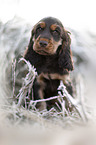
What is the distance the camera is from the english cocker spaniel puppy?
0.90 m

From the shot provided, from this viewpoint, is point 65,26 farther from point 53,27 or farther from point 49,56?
point 49,56

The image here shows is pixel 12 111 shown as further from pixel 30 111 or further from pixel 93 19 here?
pixel 93 19

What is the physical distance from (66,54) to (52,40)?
117 millimetres

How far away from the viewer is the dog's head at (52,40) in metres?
0.90

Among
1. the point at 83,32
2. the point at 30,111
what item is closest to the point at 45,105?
the point at 30,111

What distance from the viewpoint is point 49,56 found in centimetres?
97

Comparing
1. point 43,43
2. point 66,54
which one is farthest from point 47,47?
point 66,54

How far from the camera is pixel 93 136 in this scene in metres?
0.58

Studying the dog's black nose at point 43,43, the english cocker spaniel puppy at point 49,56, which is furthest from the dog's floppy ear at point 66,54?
the dog's black nose at point 43,43

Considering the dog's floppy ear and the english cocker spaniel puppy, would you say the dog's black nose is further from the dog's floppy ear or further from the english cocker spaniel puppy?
the dog's floppy ear

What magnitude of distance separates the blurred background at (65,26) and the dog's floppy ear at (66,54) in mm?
26

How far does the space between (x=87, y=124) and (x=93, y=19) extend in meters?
0.44

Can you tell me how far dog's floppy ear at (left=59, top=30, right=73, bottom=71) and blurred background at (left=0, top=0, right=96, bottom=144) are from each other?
26mm

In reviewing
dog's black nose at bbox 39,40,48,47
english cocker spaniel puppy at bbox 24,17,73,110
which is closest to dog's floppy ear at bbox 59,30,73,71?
english cocker spaniel puppy at bbox 24,17,73,110
